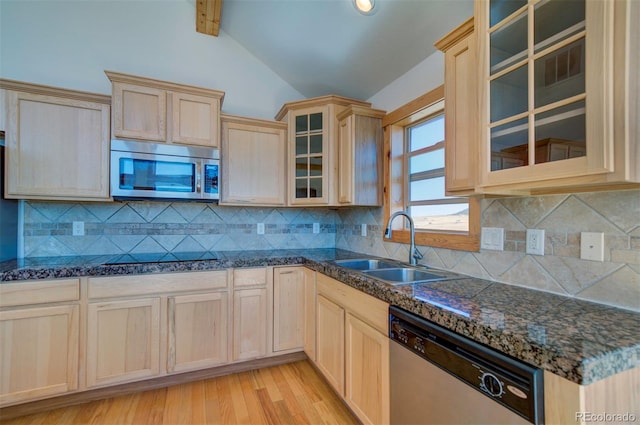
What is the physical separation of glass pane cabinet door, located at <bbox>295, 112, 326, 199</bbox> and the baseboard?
144 centimetres

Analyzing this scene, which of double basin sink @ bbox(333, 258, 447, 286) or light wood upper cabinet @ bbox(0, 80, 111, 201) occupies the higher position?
light wood upper cabinet @ bbox(0, 80, 111, 201)

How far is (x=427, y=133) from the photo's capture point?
215 cm

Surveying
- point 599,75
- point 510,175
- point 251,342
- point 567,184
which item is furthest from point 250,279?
point 599,75

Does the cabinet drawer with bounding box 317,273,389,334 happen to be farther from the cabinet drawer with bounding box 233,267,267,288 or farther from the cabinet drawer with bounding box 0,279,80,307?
the cabinet drawer with bounding box 0,279,80,307

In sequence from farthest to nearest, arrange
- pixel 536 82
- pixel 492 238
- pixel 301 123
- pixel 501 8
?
pixel 301 123 < pixel 492 238 < pixel 501 8 < pixel 536 82

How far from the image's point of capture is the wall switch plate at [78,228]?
2295 millimetres

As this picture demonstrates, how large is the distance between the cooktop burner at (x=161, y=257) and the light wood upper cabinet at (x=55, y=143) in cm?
49

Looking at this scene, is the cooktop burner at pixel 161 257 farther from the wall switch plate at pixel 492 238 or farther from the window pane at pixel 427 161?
the wall switch plate at pixel 492 238

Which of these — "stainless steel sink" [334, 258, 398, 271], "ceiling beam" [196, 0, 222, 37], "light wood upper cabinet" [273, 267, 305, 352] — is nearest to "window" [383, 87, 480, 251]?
"stainless steel sink" [334, 258, 398, 271]

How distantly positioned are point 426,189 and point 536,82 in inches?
46.0

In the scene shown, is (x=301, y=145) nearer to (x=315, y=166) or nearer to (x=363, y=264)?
(x=315, y=166)

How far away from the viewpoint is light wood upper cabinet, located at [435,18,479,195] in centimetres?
131

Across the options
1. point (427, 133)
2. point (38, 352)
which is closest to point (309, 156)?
point (427, 133)

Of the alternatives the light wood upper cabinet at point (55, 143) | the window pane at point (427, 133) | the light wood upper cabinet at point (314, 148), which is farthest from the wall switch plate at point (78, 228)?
the window pane at point (427, 133)
